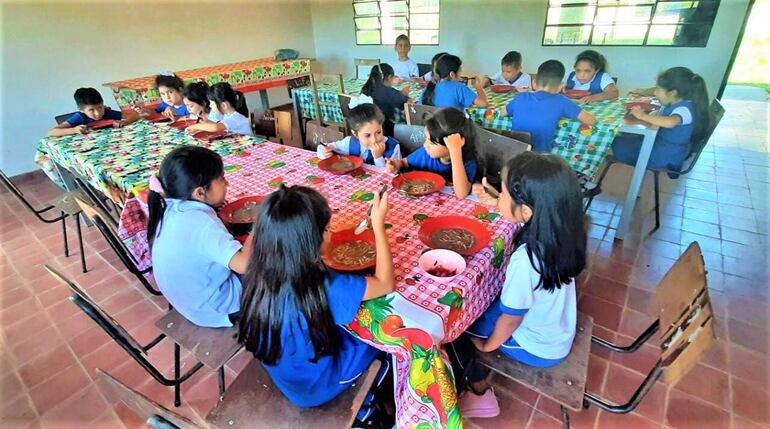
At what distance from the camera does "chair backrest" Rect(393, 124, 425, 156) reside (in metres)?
2.13

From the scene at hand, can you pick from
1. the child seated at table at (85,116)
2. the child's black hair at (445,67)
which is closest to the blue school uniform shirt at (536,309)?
the child's black hair at (445,67)

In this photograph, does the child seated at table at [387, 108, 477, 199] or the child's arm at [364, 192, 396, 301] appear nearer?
the child's arm at [364, 192, 396, 301]

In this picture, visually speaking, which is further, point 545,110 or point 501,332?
point 545,110

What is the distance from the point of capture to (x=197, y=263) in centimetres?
119

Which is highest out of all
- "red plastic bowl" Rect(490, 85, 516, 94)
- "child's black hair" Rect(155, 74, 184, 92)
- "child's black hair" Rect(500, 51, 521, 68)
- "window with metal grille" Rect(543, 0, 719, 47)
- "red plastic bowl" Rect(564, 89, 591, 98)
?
"window with metal grille" Rect(543, 0, 719, 47)

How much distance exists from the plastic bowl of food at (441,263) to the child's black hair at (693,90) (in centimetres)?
226

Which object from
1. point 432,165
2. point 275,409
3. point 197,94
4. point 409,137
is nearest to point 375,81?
point 409,137

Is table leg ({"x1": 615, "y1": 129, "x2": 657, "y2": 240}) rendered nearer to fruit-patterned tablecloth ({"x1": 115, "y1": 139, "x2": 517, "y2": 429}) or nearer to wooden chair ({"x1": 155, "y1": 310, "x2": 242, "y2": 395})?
fruit-patterned tablecloth ({"x1": 115, "y1": 139, "x2": 517, "y2": 429})

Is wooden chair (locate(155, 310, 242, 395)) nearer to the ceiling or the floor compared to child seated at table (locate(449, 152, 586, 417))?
nearer to the floor

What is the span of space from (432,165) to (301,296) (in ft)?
3.57

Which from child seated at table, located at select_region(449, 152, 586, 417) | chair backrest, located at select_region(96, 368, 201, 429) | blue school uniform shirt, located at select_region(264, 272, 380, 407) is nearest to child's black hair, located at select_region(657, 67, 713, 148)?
child seated at table, located at select_region(449, 152, 586, 417)

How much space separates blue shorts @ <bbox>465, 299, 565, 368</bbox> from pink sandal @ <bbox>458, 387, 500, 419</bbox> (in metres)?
0.37

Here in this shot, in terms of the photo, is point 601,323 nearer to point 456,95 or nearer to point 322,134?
point 456,95

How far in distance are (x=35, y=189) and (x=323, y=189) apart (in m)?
3.76
